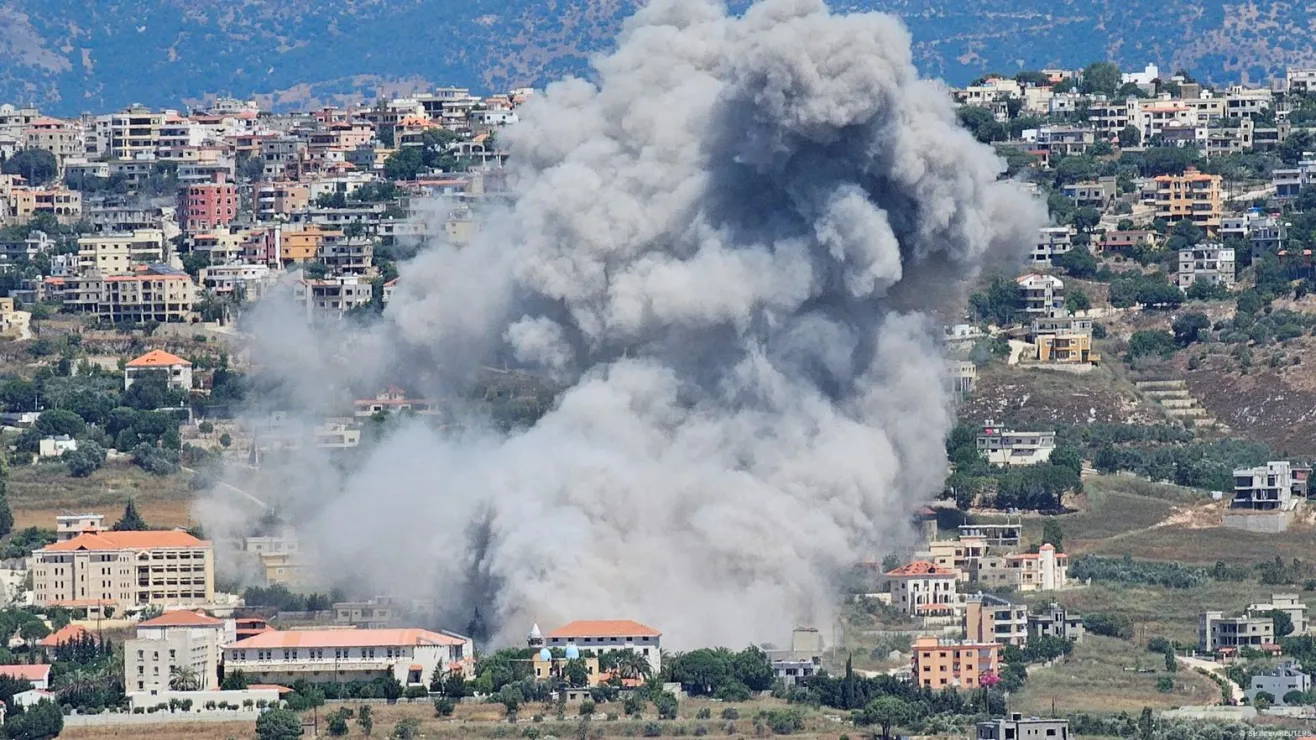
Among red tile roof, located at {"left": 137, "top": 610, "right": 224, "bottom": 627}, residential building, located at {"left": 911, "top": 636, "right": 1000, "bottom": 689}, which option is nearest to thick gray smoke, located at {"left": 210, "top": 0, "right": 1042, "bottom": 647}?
residential building, located at {"left": 911, "top": 636, "right": 1000, "bottom": 689}

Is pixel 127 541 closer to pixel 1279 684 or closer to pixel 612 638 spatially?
pixel 612 638

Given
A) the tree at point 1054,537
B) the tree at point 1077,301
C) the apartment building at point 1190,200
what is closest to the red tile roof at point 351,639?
the tree at point 1054,537

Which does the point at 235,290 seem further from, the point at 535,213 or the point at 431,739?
the point at 431,739

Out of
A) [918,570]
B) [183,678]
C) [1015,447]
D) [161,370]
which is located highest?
[161,370]

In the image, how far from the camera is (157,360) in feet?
257

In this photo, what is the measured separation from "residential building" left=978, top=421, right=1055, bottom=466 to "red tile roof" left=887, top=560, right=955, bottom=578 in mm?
8163

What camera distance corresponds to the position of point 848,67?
60219 mm

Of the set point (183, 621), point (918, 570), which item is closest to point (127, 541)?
point (183, 621)

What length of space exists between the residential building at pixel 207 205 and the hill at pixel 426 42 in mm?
54182

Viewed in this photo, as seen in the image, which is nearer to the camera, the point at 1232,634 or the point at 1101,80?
the point at 1232,634

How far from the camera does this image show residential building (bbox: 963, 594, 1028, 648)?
200ft

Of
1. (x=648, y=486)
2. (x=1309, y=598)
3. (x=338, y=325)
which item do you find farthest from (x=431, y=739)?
(x=338, y=325)

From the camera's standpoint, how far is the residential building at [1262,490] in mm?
69000

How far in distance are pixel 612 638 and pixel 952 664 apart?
4.64 metres
